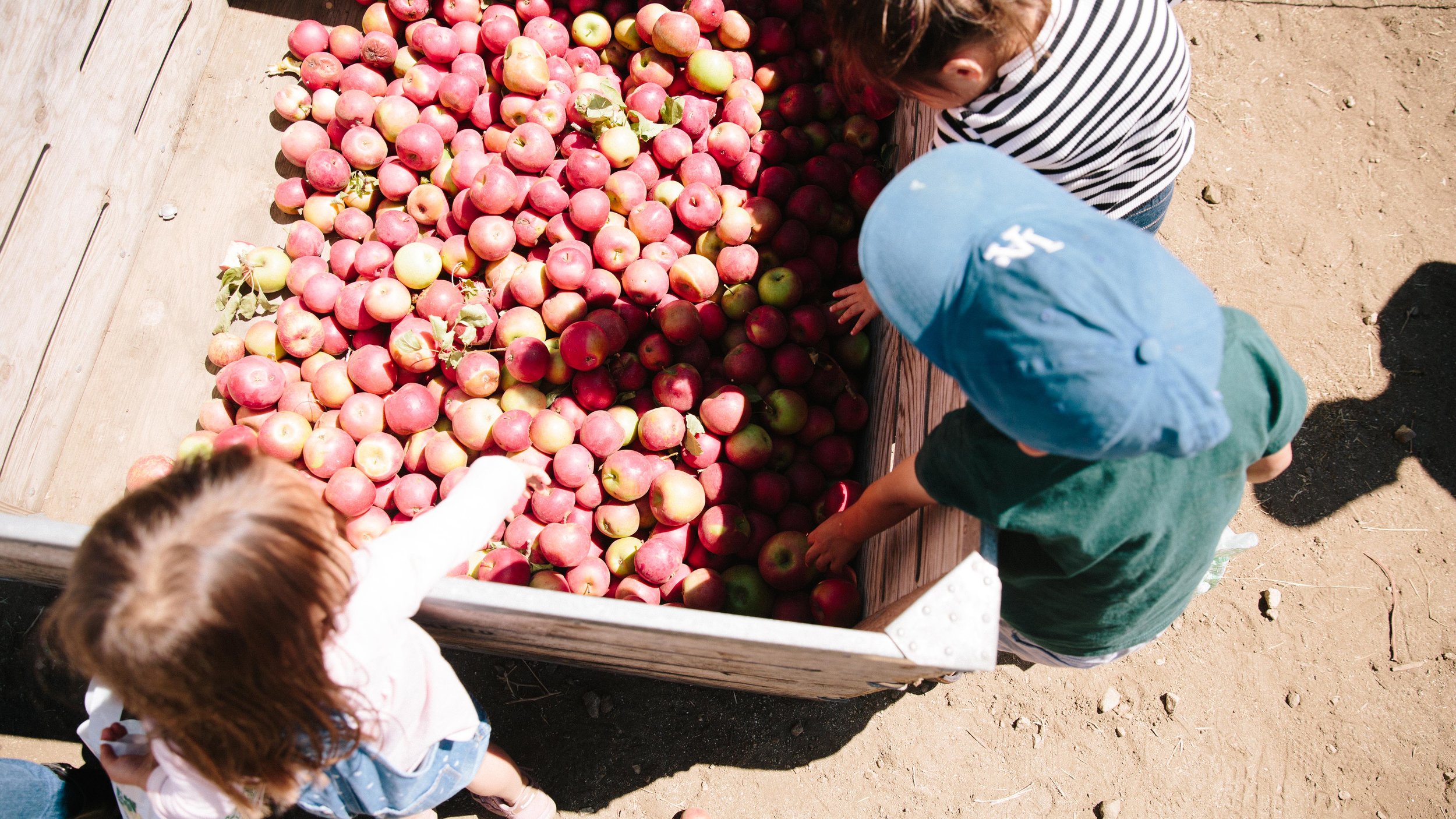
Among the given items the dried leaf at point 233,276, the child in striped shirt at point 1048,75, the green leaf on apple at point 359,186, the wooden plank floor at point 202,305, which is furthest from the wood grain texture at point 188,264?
the child in striped shirt at point 1048,75

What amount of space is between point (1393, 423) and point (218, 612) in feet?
14.9

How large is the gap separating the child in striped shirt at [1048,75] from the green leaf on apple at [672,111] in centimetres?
131

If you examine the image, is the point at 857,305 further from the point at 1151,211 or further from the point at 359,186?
the point at 359,186

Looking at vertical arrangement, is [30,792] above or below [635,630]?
below

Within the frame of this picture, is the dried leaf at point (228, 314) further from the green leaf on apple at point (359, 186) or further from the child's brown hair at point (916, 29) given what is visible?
the child's brown hair at point (916, 29)

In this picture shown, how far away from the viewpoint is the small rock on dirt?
10.2ft

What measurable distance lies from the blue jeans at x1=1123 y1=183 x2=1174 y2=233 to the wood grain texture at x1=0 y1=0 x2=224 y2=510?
396 cm

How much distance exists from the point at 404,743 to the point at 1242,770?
3137mm

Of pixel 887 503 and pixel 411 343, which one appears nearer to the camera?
pixel 887 503

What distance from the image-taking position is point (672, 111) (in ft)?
10.5

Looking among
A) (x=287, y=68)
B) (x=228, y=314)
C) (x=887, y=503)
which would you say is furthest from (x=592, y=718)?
(x=287, y=68)

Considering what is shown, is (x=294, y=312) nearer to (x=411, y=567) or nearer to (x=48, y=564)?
(x=48, y=564)

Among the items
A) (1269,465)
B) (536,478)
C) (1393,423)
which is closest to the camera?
(1269,465)

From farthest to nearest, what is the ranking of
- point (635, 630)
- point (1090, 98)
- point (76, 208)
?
point (76, 208), point (1090, 98), point (635, 630)
